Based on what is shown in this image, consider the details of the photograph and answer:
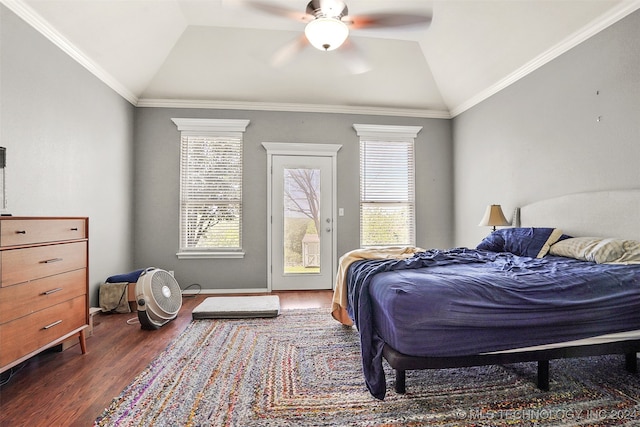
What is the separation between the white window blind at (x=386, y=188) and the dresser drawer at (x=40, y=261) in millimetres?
3400

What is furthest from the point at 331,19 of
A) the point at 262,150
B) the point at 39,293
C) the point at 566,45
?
the point at 39,293

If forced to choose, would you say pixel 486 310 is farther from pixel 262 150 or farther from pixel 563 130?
pixel 262 150

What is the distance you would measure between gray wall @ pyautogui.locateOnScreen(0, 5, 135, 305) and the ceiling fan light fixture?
88.8 inches

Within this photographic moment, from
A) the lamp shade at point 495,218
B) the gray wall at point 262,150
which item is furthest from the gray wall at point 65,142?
the lamp shade at point 495,218

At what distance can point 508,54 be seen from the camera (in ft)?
11.0

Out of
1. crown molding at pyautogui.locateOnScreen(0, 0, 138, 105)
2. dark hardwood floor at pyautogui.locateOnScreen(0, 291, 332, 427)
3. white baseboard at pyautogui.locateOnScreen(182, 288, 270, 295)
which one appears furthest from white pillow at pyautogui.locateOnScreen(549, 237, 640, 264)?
crown molding at pyautogui.locateOnScreen(0, 0, 138, 105)

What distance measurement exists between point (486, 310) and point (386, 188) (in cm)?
328

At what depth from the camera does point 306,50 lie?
12.6 ft

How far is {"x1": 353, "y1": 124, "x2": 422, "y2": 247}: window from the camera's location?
186 inches

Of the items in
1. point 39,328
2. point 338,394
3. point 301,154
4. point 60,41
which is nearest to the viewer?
point 338,394

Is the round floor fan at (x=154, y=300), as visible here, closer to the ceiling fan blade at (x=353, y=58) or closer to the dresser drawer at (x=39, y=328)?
the dresser drawer at (x=39, y=328)

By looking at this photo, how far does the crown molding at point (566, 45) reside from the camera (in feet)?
8.03

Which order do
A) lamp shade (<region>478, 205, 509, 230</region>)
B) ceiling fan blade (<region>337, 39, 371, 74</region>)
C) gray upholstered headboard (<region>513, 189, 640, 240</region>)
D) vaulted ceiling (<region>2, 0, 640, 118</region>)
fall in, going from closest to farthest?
gray upholstered headboard (<region>513, 189, 640, 240</region>)
vaulted ceiling (<region>2, 0, 640, 118</region>)
ceiling fan blade (<region>337, 39, 371, 74</region>)
lamp shade (<region>478, 205, 509, 230</region>)

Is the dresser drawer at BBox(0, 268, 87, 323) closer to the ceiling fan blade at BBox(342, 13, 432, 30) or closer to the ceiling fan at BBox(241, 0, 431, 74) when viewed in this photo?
the ceiling fan at BBox(241, 0, 431, 74)
